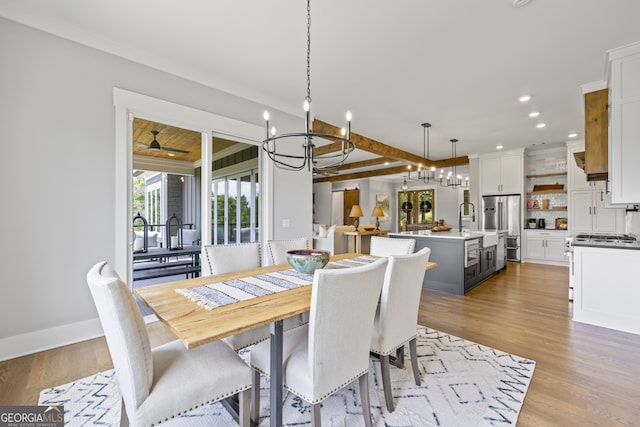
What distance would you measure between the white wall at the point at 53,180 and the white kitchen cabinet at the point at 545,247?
790 cm

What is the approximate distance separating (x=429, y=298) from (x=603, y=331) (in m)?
1.71

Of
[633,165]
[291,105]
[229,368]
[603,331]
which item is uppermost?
[291,105]

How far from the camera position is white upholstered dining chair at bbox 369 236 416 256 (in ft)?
8.52

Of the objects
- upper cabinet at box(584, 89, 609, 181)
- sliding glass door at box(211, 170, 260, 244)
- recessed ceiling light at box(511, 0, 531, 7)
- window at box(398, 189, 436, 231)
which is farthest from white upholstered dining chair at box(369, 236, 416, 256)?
window at box(398, 189, 436, 231)

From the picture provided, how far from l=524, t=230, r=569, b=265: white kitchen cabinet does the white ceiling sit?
3.47m

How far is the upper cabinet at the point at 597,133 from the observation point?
317 centimetres

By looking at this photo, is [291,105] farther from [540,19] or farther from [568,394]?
[568,394]

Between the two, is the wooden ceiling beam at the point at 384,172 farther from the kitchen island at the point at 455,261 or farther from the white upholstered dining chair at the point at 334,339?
the white upholstered dining chair at the point at 334,339

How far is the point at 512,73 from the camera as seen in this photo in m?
3.14

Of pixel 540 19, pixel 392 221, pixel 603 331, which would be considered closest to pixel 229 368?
pixel 540 19

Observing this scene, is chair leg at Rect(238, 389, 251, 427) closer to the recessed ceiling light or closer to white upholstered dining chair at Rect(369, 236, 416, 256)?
white upholstered dining chair at Rect(369, 236, 416, 256)

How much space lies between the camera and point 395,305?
1.69m

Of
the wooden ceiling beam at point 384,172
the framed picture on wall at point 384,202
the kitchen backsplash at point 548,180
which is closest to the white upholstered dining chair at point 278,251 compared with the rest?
the wooden ceiling beam at point 384,172

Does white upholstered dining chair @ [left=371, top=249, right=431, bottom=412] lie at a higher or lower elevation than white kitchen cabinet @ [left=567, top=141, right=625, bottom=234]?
lower
